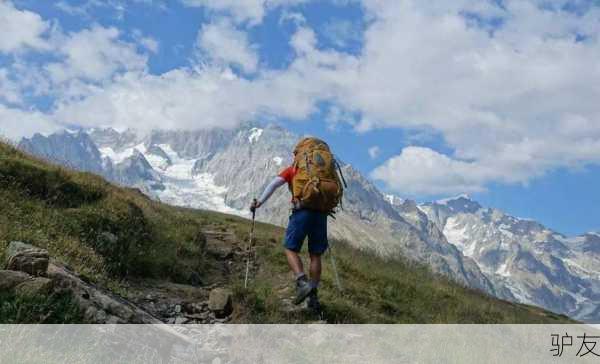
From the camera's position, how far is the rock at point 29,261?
634 cm

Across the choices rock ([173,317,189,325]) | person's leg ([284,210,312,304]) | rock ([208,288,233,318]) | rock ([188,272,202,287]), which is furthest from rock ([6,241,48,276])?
rock ([188,272,202,287])

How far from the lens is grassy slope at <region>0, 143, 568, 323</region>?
906 centimetres

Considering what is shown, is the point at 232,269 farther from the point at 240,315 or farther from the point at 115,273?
the point at 240,315

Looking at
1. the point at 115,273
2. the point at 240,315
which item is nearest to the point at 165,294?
the point at 115,273

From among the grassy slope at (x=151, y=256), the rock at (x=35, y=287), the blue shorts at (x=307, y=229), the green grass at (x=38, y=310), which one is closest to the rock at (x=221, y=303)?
the grassy slope at (x=151, y=256)

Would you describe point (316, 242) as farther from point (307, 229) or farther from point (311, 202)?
point (311, 202)

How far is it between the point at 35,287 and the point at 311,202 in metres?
4.61

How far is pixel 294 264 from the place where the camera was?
9625 mm

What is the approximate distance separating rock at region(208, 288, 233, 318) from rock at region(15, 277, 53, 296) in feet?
10.7

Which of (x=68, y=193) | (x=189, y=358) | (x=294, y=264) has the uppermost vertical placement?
(x=68, y=193)

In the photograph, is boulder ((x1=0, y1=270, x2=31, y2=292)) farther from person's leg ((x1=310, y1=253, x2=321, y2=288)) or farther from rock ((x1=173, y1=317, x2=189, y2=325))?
person's leg ((x1=310, y1=253, x2=321, y2=288))

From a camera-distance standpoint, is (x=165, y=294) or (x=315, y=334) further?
(x=165, y=294)

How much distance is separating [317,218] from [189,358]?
142 inches

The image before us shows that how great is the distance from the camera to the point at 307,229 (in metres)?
9.57
